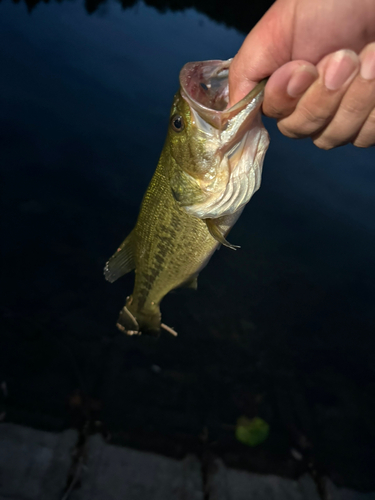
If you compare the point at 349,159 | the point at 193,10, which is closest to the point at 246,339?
the point at 349,159

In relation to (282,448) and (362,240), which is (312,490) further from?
(362,240)

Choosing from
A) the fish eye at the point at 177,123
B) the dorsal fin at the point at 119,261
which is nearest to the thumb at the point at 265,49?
the fish eye at the point at 177,123

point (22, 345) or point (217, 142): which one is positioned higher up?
point (217, 142)

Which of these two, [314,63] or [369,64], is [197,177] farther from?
[369,64]

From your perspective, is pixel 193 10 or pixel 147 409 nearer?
pixel 147 409

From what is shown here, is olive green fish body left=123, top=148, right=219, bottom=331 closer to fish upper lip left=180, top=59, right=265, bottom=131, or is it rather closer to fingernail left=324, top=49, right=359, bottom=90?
fish upper lip left=180, top=59, right=265, bottom=131

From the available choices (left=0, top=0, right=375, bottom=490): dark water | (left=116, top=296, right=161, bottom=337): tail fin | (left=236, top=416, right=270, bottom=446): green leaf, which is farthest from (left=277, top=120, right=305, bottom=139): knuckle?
(left=236, top=416, right=270, bottom=446): green leaf

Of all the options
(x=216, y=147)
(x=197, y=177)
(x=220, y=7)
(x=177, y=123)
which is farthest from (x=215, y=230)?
(x=220, y=7)

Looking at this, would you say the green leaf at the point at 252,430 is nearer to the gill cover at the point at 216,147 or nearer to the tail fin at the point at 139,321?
the tail fin at the point at 139,321
